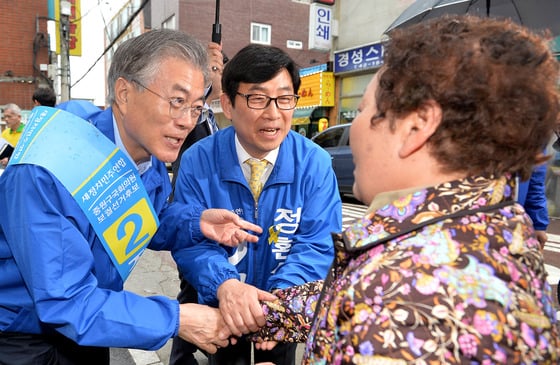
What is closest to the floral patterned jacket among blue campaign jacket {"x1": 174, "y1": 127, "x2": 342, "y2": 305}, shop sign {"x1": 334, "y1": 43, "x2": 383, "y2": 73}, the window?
blue campaign jacket {"x1": 174, "y1": 127, "x2": 342, "y2": 305}

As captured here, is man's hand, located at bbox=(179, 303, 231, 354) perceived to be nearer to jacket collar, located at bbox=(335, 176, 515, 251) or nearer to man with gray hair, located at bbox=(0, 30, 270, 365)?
man with gray hair, located at bbox=(0, 30, 270, 365)

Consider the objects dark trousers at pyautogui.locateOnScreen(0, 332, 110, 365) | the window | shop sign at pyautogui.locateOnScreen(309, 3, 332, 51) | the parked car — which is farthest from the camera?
the window

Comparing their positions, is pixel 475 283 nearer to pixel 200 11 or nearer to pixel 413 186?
pixel 413 186

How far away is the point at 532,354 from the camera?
2.43 feet

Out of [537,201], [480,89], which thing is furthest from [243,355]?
[537,201]

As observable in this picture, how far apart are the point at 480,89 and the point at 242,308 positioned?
1.04 m

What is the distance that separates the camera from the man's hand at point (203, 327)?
139cm

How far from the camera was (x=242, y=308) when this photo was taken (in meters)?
1.45

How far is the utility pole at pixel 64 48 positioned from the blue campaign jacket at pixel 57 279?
11.2m

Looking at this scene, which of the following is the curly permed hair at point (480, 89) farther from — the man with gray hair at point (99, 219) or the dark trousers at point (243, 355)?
the dark trousers at point (243, 355)

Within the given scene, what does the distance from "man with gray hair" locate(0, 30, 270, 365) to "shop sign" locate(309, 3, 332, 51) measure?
11628 millimetres

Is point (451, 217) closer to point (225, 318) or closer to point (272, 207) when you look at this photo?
point (225, 318)

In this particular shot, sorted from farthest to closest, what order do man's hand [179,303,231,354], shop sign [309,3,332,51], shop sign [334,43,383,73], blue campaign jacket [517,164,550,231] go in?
shop sign [309,3,332,51], shop sign [334,43,383,73], blue campaign jacket [517,164,550,231], man's hand [179,303,231,354]

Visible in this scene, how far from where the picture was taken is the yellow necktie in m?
1.86
